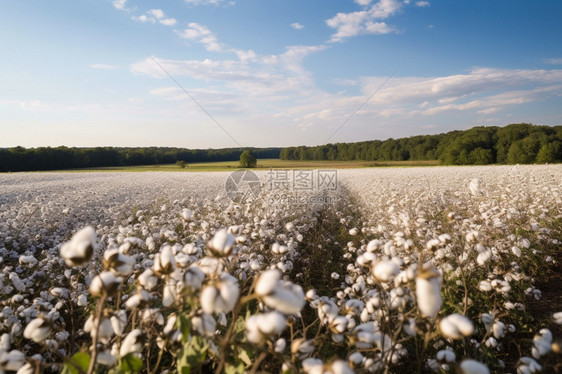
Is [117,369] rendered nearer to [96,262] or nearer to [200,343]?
[200,343]

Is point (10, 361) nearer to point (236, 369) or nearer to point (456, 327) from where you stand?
point (236, 369)

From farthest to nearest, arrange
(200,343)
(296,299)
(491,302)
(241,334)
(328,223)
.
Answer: (328,223) → (491,302) → (241,334) → (200,343) → (296,299)

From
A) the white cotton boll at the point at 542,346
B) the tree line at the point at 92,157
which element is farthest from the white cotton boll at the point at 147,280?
the tree line at the point at 92,157

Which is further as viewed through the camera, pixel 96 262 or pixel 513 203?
pixel 513 203

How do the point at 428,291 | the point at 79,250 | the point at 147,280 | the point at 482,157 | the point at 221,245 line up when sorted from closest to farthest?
the point at 428,291 → the point at 79,250 → the point at 221,245 → the point at 147,280 → the point at 482,157

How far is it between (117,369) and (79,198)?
1444cm

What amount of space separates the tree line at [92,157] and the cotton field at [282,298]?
59987 millimetres

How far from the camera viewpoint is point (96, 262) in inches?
224

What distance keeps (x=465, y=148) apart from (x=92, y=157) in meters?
79.6

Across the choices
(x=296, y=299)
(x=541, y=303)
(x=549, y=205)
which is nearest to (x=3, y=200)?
(x=296, y=299)

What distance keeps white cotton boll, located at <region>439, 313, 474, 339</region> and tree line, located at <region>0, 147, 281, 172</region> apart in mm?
65059

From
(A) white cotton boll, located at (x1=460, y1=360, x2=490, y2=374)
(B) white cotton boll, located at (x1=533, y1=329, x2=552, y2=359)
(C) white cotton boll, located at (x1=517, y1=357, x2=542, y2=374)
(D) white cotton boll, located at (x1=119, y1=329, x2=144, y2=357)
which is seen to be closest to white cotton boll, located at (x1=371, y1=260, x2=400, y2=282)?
(A) white cotton boll, located at (x1=460, y1=360, x2=490, y2=374)

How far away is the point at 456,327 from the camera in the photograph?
54.4 inches

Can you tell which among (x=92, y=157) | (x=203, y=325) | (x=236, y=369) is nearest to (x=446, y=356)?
(x=236, y=369)
